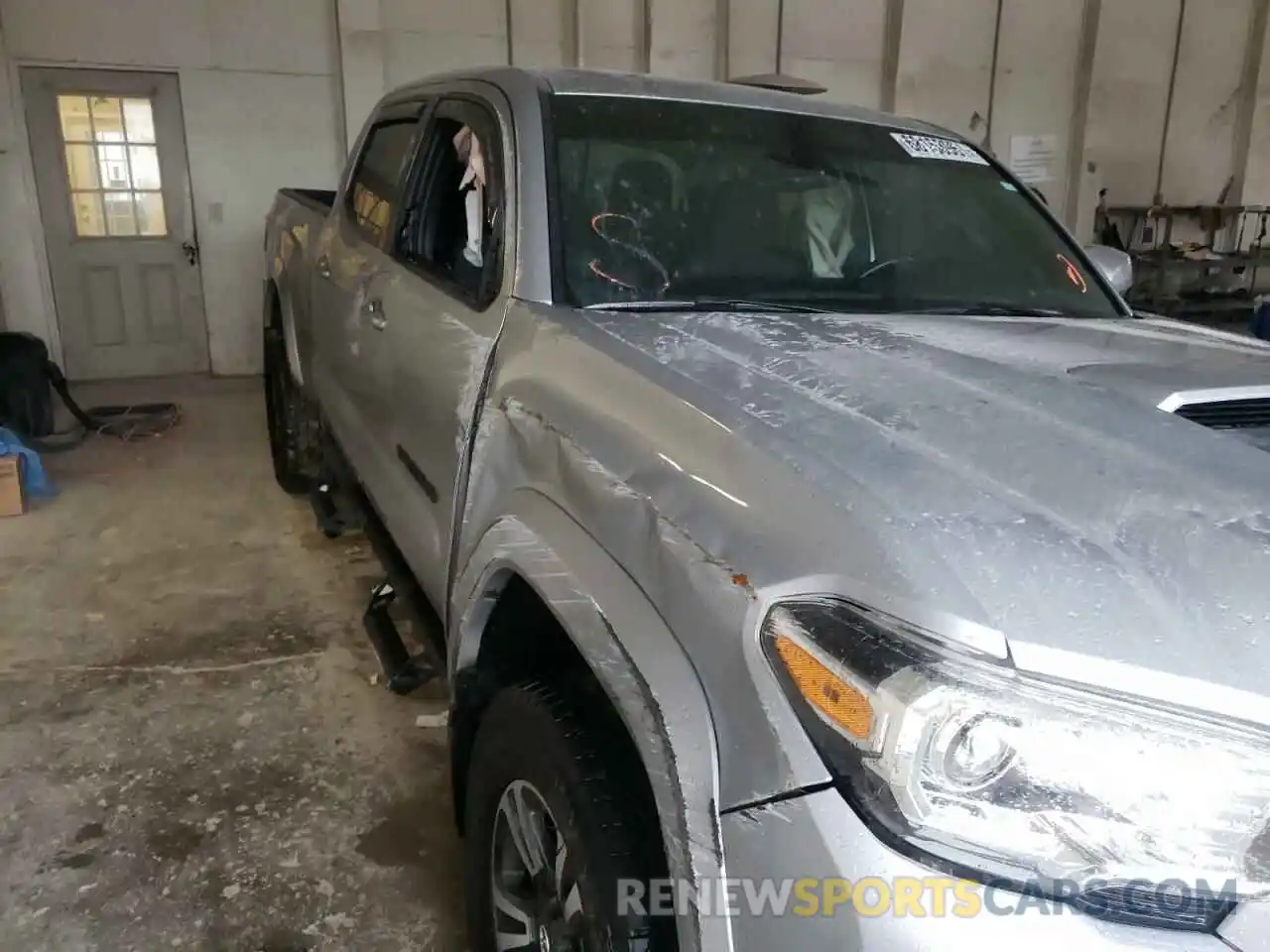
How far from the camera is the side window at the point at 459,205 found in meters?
2.03

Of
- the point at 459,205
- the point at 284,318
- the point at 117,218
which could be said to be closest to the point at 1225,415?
the point at 459,205

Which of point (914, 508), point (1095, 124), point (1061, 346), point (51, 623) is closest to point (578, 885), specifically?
point (914, 508)

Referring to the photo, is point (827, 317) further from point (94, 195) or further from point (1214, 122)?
point (1214, 122)

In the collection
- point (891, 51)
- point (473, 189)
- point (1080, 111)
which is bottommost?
point (473, 189)

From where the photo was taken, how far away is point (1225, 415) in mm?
1479

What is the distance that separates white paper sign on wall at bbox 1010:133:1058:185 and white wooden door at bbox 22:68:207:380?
7.85 m

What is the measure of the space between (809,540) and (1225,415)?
0.86m

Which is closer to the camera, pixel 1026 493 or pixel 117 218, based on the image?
pixel 1026 493

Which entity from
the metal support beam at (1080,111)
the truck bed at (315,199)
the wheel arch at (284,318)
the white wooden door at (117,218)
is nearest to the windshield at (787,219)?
the truck bed at (315,199)

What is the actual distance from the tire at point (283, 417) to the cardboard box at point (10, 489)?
1.14m

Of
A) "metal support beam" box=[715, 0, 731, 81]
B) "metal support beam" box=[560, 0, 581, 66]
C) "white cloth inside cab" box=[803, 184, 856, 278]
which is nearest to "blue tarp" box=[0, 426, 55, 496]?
"white cloth inside cab" box=[803, 184, 856, 278]

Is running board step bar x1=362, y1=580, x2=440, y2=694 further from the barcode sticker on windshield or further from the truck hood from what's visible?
the barcode sticker on windshield

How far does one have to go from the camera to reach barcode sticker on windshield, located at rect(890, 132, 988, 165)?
2477mm

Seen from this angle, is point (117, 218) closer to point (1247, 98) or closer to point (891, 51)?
point (891, 51)
